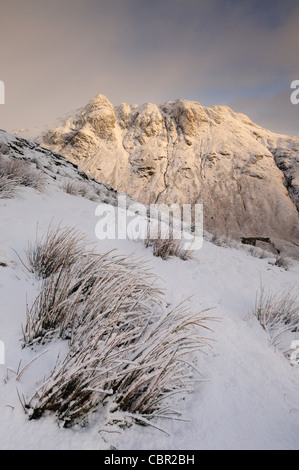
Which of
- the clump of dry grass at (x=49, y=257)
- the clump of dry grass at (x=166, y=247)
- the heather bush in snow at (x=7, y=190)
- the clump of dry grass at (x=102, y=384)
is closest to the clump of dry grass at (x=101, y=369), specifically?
the clump of dry grass at (x=102, y=384)

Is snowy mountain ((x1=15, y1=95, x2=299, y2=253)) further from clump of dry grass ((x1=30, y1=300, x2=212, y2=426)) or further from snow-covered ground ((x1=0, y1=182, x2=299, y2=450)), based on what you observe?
clump of dry grass ((x1=30, y1=300, x2=212, y2=426))

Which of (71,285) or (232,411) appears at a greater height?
(71,285)

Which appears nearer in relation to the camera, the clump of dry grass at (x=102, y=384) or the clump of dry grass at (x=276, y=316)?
the clump of dry grass at (x=102, y=384)

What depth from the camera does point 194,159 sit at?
101 feet

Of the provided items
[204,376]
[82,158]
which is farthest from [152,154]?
[204,376]

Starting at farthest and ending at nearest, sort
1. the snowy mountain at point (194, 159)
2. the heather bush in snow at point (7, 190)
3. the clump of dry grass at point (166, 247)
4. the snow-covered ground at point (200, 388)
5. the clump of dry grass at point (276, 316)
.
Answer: the snowy mountain at point (194, 159) → the clump of dry grass at point (166, 247) → the heather bush in snow at point (7, 190) → the clump of dry grass at point (276, 316) → the snow-covered ground at point (200, 388)

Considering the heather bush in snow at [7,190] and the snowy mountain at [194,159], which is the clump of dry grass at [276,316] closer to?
the heather bush in snow at [7,190]

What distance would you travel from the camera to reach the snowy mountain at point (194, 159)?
89.0ft

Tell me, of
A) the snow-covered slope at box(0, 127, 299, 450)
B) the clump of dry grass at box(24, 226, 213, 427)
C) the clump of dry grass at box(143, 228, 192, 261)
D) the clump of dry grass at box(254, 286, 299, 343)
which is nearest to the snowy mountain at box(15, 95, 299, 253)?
the clump of dry grass at box(143, 228, 192, 261)

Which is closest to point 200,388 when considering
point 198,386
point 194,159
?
point 198,386

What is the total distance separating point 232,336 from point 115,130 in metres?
36.4

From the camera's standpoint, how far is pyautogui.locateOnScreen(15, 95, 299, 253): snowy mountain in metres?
27.1

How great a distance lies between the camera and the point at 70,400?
0.84 metres
